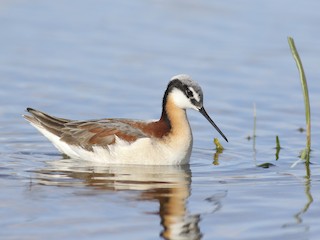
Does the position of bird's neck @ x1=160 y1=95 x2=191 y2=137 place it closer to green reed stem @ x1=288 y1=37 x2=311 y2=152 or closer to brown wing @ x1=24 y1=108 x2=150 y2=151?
brown wing @ x1=24 y1=108 x2=150 y2=151

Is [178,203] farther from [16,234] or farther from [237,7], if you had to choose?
[237,7]

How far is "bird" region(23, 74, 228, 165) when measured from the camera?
54.5 ft

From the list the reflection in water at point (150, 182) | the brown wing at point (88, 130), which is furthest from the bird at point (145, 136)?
the reflection in water at point (150, 182)

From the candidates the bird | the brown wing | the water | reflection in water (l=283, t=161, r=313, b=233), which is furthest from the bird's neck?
reflection in water (l=283, t=161, r=313, b=233)

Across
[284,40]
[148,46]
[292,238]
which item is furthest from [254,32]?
[292,238]

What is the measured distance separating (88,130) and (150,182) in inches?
93.6

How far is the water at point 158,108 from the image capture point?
13117 mm

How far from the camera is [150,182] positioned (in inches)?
604

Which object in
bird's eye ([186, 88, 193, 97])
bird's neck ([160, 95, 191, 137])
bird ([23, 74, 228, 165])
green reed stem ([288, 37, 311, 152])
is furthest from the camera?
bird's neck ([160, 95, 191, 137])

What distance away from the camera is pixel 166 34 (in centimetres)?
2414

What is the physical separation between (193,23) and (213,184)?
1029 cm

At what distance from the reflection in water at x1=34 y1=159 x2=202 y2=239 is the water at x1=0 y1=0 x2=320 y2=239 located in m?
0.03

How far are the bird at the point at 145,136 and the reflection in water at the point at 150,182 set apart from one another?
0.64 ft

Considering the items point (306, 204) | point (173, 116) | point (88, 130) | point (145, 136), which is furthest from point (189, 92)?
point (306, 204)
